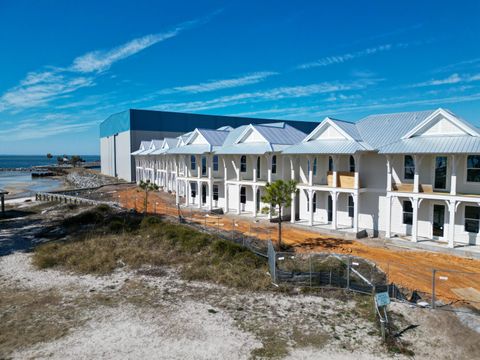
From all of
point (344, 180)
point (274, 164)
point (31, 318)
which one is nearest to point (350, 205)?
point (344, 180)

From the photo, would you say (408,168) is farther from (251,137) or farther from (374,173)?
(251,137)

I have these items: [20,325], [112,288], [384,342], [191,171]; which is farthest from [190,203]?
[384,342]

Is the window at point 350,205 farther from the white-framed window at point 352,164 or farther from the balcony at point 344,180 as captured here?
the white-framed window at point 352,164

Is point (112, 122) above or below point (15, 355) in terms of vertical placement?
above

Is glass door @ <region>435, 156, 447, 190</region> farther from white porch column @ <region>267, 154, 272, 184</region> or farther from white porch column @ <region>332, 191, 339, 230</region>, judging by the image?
white porch column @ <region>267, 154, 272, 184</region>

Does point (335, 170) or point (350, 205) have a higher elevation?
point (335, 170)

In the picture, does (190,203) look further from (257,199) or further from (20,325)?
(20,325)

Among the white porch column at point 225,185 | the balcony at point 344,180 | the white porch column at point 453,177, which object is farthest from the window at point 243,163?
the white porch column at point 453,177

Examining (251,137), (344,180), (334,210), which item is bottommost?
(334,210)
